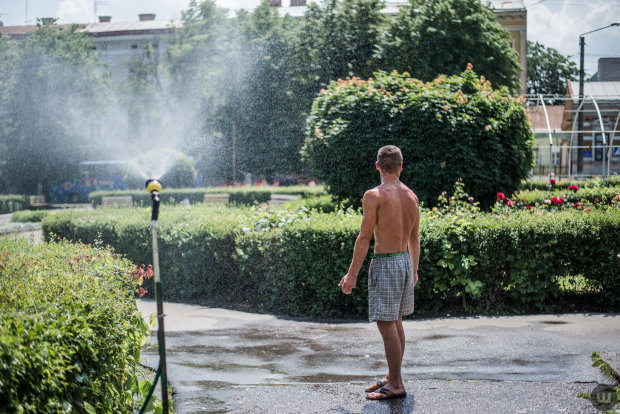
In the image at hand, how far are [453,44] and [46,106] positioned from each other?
35969 mm

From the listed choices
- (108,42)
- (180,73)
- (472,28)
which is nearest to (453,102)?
(472,28)

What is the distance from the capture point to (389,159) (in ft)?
16.9

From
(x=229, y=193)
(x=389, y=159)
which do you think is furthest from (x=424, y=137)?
(x=229, y=193)

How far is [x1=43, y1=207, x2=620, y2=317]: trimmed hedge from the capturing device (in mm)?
8516

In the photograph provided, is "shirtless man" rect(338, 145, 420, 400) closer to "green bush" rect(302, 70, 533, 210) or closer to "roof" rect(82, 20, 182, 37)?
"green bush" rect(302, 70, 533, 210)

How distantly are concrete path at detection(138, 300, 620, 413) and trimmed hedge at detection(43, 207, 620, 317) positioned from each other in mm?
487

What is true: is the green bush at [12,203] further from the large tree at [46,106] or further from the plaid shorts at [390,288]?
the plaid shorts at [390,288]

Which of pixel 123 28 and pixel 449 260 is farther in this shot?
pixel 123 28

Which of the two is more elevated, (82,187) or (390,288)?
(390,288)

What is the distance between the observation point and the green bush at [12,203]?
131 ft

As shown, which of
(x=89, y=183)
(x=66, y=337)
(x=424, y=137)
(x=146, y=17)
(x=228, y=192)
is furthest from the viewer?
(x=146, y=17)

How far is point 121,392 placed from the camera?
4590mm

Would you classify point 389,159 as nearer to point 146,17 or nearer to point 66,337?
point 66,337

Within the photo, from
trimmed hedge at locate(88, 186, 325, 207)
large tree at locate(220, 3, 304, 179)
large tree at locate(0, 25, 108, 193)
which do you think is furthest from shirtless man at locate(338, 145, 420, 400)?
large tree at locate(0, 25, 108, 193)
